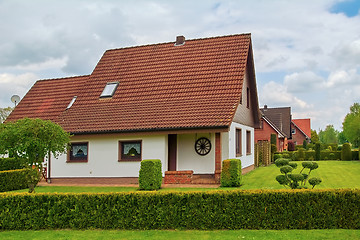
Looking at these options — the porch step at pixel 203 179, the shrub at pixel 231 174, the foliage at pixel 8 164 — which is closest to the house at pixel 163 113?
the porch step at pixel 203 179

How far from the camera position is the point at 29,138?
12445 millimetres

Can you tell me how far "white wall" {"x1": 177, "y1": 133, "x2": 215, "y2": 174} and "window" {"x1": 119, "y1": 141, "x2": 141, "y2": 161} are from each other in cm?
201

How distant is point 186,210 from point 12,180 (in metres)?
11.7

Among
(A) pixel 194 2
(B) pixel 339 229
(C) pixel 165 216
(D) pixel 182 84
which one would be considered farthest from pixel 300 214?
(D) pixel 182 84

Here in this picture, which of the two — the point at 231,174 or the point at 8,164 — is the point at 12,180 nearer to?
the point at 8,164

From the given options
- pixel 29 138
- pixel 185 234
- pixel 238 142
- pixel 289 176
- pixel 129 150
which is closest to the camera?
pixel 185 234

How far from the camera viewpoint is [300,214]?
30.7ft

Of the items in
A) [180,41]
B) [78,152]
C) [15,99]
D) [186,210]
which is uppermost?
[180,41]

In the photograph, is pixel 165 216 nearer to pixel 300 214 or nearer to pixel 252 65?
pixel 300 214

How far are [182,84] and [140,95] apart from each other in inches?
90.6

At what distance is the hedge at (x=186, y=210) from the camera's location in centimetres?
930

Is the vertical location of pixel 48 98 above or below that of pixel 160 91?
above

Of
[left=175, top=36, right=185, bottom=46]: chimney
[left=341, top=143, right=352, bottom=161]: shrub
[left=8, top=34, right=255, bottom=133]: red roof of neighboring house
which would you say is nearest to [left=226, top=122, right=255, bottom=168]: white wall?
[left=8, top=34, right=255, bottom=133]: red roof of neighboring house

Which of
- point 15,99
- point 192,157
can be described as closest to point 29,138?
point 192,157
